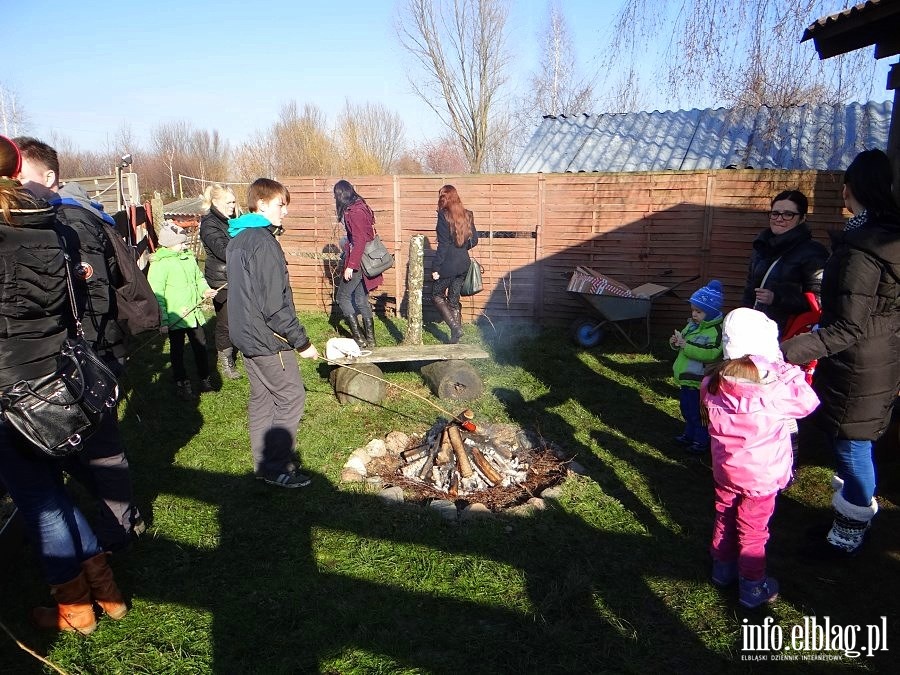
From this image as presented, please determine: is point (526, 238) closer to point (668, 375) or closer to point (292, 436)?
point (668, 375)

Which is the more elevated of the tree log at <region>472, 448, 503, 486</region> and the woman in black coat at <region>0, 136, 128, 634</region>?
the woman in black coat at <region>0, 136, 128, 634</region>

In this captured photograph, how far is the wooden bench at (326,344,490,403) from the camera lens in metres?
5.50

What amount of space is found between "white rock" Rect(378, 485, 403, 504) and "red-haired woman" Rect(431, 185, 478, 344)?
323 centimetres

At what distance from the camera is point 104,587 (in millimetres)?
2783

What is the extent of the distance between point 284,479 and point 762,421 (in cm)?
308

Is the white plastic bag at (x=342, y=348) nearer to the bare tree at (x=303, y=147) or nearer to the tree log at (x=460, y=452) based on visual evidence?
the tree log at (x=460, y=452)

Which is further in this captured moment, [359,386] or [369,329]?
[369,329]

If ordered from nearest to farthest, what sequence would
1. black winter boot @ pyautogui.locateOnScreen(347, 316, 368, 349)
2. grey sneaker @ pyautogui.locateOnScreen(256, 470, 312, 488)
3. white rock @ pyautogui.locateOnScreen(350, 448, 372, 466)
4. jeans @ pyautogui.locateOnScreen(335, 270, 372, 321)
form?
grey sneaker @ pyautogui.locateOnScreen(256, 470, 312, 488) < white rock @ pyautogui.locateOnScreen(350, 448, 372, 466) < jeans @ pyautogui.locateOnScreen(335, 270, 372, 321) < black winter boot @ pyautogui.locateOnScreen(347, 316, 368, 349)

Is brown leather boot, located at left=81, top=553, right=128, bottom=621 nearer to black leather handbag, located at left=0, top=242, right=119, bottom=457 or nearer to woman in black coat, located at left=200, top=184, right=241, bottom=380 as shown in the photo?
black leather handbag, located at left=0, top=242, right=119, bottom=457

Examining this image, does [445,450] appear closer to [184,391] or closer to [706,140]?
[184,391]

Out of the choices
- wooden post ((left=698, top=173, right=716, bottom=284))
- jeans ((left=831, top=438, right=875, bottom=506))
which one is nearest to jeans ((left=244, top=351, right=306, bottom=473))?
jeans ((left=831, top=438, right=875, bottom=506))

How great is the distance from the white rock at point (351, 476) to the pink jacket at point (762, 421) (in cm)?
253

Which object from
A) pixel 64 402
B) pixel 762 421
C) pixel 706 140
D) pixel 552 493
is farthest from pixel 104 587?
pixel 706 140

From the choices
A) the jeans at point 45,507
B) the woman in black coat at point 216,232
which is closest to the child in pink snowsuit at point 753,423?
the jeans at point 45,507
